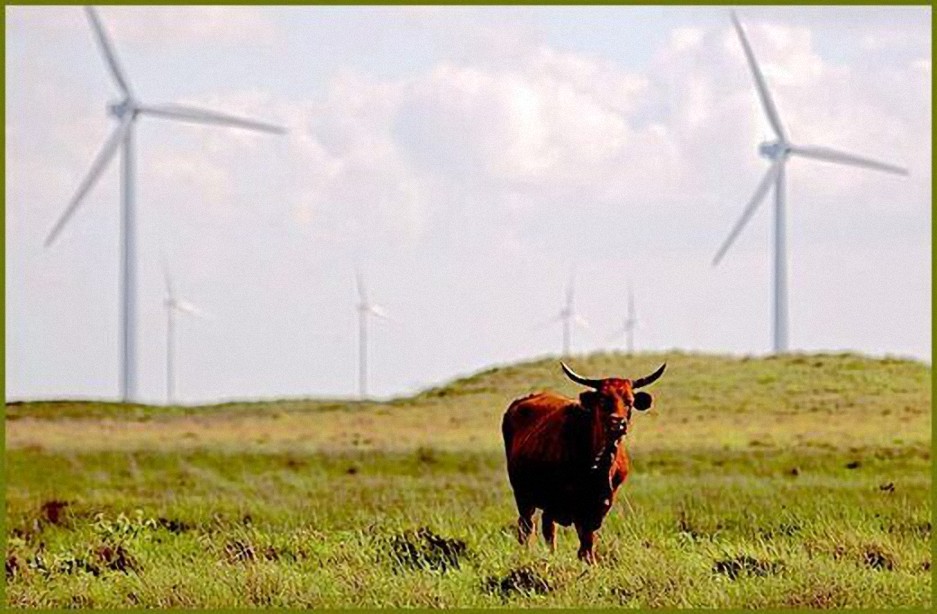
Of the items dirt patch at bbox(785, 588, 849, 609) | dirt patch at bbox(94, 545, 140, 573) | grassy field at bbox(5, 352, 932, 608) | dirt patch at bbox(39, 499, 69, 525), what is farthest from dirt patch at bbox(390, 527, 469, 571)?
dirt patch at bbox(39, 499, 69, 525)

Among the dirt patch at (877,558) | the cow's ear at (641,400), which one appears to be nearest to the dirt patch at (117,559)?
the cow's ear at (641,400)

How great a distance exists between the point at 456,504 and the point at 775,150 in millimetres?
47918

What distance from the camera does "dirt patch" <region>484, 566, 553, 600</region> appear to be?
67.9 ft

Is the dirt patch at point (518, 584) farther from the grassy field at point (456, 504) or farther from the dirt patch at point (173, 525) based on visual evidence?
the dirt patch at point (173, 525)

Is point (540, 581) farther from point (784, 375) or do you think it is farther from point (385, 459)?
point (784, 375)

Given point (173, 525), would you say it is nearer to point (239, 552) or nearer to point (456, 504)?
point (456, 504)

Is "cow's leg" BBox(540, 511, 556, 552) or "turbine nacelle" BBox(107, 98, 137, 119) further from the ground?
"turbine nacelle" BBox(107, 98, 137, 119)

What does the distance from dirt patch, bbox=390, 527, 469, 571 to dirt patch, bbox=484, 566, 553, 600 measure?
81 centimetres

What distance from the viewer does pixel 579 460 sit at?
22453 mm

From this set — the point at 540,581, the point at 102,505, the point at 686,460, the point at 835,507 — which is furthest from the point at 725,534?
the point at 686,460

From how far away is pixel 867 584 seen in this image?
69.6 feet

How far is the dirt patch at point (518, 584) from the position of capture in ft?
67.9

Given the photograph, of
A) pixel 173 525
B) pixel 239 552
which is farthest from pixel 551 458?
pixel 173 525

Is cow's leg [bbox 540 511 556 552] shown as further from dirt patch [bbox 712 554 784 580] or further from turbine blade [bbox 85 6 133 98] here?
turbine blade [bbox 85 6 133 98]
